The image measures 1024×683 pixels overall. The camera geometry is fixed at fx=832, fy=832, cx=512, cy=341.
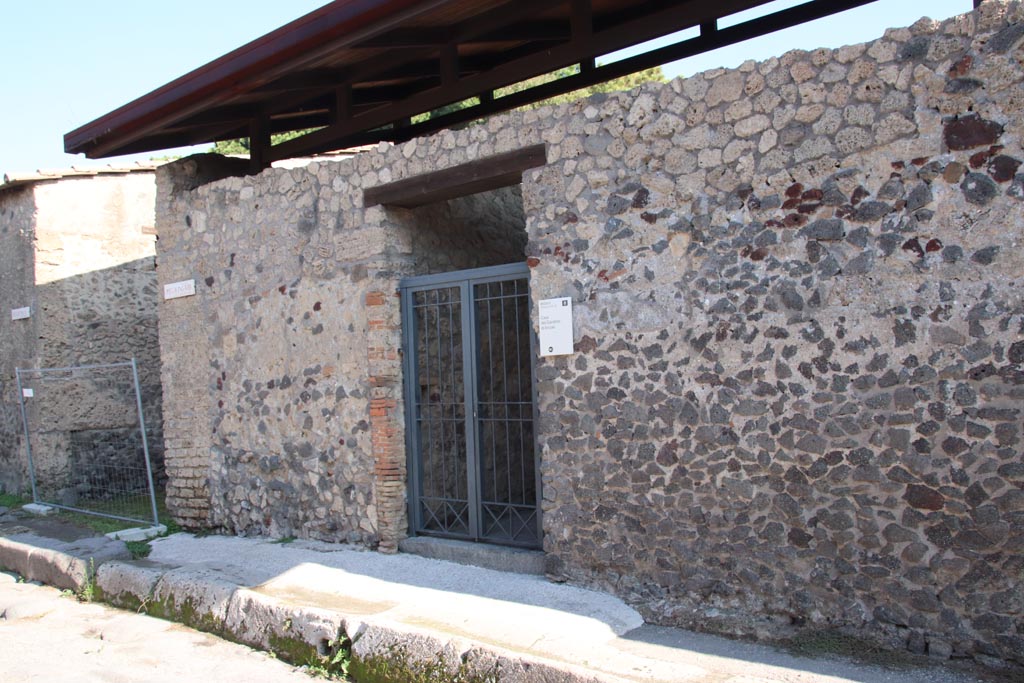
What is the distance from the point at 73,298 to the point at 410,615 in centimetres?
718

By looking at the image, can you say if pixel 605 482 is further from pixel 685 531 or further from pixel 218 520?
pixel 218 520

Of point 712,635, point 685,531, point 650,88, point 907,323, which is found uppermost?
point 650,88

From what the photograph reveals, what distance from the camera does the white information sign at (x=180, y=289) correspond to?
7.74 meters

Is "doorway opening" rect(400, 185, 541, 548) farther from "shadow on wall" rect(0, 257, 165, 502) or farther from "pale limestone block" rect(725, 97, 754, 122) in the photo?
"shadow on wall" rect(0, 257, 165, 502)

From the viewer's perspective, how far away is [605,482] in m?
5.15

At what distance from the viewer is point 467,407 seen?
20.3 feet

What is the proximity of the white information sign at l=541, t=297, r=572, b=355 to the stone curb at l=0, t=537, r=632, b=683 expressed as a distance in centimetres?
191

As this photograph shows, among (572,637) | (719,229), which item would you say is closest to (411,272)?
(719,229)

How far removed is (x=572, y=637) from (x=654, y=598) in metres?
0.72

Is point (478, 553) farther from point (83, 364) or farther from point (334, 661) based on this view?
point (83, 364)

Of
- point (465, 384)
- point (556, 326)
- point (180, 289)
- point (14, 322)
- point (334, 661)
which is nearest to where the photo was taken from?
point (334, 661)

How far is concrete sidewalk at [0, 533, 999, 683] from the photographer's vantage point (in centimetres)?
393

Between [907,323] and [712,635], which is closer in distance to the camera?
[907,323]

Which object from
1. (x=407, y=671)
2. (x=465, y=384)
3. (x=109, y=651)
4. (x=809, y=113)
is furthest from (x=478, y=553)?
(x=809, y=113)
